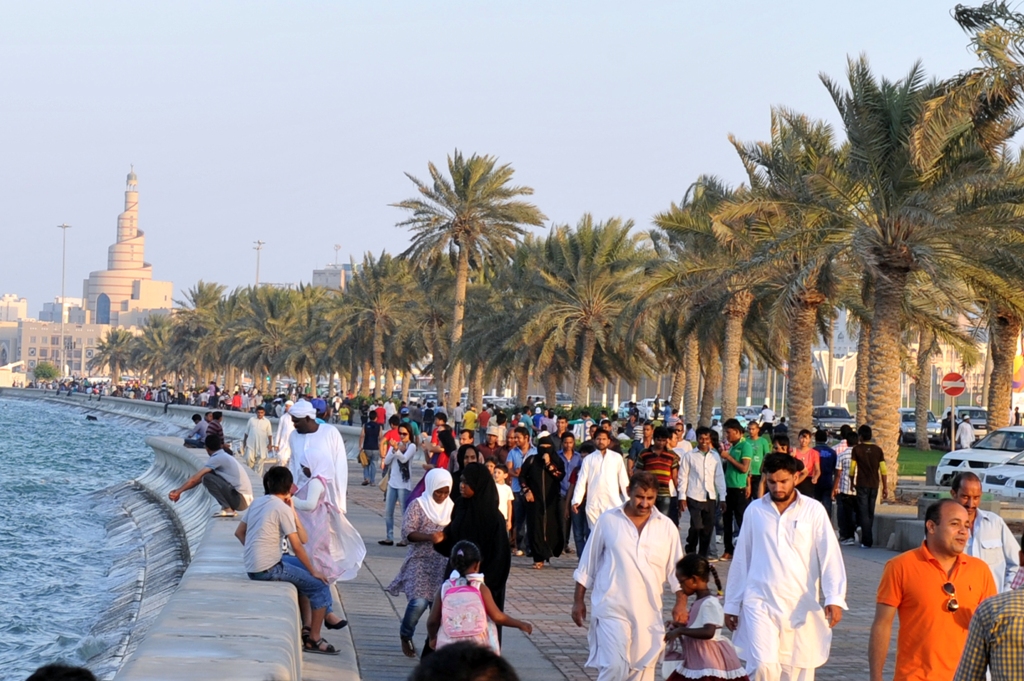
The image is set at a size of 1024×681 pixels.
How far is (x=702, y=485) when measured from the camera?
15203 millimetres

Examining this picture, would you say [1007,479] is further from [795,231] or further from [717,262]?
[717,262]

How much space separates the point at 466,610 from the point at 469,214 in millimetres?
39859

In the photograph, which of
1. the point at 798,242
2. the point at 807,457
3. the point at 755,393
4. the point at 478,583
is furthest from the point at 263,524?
the point at 755,393

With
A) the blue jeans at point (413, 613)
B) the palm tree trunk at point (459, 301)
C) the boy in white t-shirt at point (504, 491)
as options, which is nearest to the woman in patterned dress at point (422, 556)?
the blue jeans at point (413, 613)

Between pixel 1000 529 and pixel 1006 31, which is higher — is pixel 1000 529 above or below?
below

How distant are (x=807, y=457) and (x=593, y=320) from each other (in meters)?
25.5

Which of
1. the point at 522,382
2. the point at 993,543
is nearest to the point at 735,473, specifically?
the point at 993,543

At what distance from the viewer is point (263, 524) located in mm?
9242

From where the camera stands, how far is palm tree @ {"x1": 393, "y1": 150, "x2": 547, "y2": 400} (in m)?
46.7

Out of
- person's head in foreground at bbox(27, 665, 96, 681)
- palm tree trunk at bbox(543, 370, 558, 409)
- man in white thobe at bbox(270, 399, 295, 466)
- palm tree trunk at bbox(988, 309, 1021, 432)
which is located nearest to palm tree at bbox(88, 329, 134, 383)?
palm tree trunk at bbox(543, 370, 558, 409)

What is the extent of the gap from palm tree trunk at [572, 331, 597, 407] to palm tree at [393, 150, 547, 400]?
570 centimetres

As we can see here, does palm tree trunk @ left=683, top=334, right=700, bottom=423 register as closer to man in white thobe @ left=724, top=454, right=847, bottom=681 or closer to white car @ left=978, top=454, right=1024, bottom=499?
Result: white car @ left=978, top=454, right=1024, bottom=499

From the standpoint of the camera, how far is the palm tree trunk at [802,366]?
1112 inches

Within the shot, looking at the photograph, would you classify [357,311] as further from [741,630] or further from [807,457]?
[741,630]
